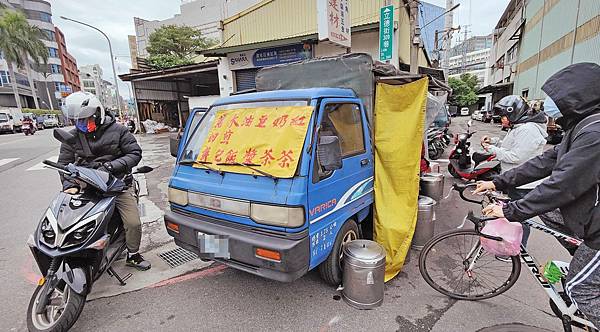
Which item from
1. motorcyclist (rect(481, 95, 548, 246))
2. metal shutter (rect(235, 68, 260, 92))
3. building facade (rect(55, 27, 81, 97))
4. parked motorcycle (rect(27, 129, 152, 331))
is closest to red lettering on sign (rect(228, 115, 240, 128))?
parked motorcycle (rect(27, 129, 152, 331))

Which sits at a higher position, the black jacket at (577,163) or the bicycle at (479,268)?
the black jacket at (577,163)

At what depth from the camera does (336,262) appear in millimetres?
2947

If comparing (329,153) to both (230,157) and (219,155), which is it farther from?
(219,155)

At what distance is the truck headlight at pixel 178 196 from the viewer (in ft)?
9.57

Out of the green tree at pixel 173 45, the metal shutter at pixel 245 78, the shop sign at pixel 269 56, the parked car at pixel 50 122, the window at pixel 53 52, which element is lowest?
the parked car at pixel 50 122

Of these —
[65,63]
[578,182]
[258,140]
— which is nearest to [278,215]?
[258,140]

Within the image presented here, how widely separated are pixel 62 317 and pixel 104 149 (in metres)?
1.59

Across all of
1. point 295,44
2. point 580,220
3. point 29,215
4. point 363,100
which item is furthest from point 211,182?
point 295,44

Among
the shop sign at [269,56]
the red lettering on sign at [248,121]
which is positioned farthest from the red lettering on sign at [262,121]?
the shop sign at [269,56]

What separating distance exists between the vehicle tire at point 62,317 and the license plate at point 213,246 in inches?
39.2

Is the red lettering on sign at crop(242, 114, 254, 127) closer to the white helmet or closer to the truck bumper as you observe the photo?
the truck bumper

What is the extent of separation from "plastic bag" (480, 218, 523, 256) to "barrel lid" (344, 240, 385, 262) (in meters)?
0.89

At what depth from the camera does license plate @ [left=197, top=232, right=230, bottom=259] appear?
2.57 m

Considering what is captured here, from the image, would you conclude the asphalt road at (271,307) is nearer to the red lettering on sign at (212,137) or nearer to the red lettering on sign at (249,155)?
the red lettering on sign at (249,155)
